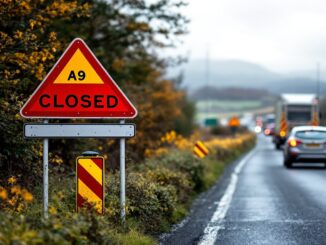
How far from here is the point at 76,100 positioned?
28.1ft

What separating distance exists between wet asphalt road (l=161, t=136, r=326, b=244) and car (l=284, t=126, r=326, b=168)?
5.73 meters

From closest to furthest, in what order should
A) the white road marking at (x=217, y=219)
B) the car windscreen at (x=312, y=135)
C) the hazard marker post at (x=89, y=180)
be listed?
the hazard marker post at (x=89, y=180)
the white road marking at (x=217, y=219)
the car windscreen at (x=312, y=135)

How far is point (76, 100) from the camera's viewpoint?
8.56 metres

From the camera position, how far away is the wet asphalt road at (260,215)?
391 inches

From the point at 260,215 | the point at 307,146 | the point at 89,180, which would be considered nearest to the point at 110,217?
the point at 89,180

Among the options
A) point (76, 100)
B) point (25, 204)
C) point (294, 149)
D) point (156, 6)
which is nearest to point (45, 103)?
point (76, 100)

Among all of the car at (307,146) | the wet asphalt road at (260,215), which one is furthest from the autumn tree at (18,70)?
the car at (307,146)

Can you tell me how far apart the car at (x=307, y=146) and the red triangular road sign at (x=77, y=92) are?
19.3 meters

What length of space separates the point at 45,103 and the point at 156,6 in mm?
13823

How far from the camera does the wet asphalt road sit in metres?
9.93

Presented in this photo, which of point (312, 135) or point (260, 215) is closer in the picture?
point (260, 215)

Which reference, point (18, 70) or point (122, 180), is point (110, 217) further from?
point (18, 70)

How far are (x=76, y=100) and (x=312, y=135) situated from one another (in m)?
20.0

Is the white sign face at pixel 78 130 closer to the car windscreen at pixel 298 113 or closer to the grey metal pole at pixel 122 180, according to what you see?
the grey metal pole at pixel 122 180
